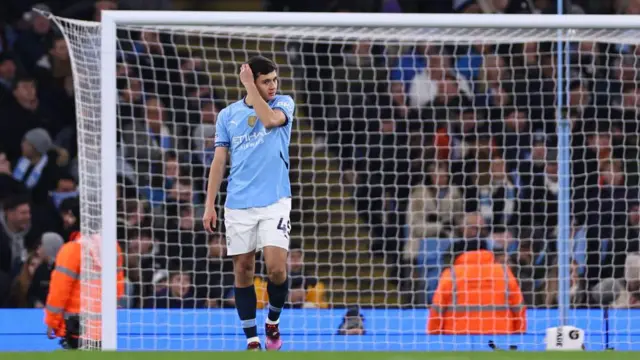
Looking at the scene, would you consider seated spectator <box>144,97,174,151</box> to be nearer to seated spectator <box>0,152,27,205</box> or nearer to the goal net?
the goal net

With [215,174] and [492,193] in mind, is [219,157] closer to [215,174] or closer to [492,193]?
[215,174]

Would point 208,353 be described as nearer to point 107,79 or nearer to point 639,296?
point 107,79

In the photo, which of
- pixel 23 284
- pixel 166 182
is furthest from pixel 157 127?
pixel 23 284

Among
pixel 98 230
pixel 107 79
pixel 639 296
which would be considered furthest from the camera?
pixel 639 296

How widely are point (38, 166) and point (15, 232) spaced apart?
0.73 meters

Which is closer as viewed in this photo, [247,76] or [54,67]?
[247,76]

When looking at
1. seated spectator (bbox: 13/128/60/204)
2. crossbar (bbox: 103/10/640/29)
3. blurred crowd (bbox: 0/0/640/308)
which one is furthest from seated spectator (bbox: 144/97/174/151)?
crossbar (bbox: 103/10/640/29)

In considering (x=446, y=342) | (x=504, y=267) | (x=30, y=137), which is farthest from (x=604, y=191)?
(x=30, y=137)

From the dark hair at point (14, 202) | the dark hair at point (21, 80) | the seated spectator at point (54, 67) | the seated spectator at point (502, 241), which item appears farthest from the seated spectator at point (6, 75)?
the seated spectator at point (502, 241)

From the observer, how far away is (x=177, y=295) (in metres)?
10.5

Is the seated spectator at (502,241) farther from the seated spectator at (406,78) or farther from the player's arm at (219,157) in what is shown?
the player's arm at (219,157)

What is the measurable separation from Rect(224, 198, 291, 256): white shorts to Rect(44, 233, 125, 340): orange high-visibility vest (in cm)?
126

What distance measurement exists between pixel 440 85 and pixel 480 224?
120 cm

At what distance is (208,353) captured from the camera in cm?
595
